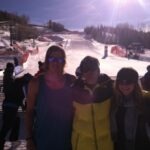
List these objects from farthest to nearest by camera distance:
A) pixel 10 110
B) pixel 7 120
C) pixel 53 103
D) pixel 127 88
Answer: pixel 10 110, pixel 7 120, pixel 53 103, pixel 127 88

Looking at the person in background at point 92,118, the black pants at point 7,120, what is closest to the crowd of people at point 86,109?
the person in background at point 92,118

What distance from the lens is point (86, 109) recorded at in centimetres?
378

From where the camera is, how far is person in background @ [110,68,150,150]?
3.73m

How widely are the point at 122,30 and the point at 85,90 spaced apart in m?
121

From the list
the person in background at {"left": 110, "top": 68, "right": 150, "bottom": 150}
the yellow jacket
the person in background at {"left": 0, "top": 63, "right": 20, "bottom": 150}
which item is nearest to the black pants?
the person in background at {"left": 0, "top": 63, "right": 20, "bottom": 150}

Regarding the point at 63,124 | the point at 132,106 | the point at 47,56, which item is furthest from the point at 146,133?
the point at 47,56

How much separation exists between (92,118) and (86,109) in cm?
10

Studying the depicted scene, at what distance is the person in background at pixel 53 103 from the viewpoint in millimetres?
3912

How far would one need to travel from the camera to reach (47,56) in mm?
3996

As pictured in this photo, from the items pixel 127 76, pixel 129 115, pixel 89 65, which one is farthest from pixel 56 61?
pixel 129 115

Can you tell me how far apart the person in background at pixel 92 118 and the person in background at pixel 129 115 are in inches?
2.8

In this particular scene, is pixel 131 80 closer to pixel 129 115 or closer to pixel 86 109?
pixel 129 115

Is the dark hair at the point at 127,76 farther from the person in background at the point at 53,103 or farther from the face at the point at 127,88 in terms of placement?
the person in background at the point at 53,103

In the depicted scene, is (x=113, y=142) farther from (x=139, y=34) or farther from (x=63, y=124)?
(x=139, y=34)
